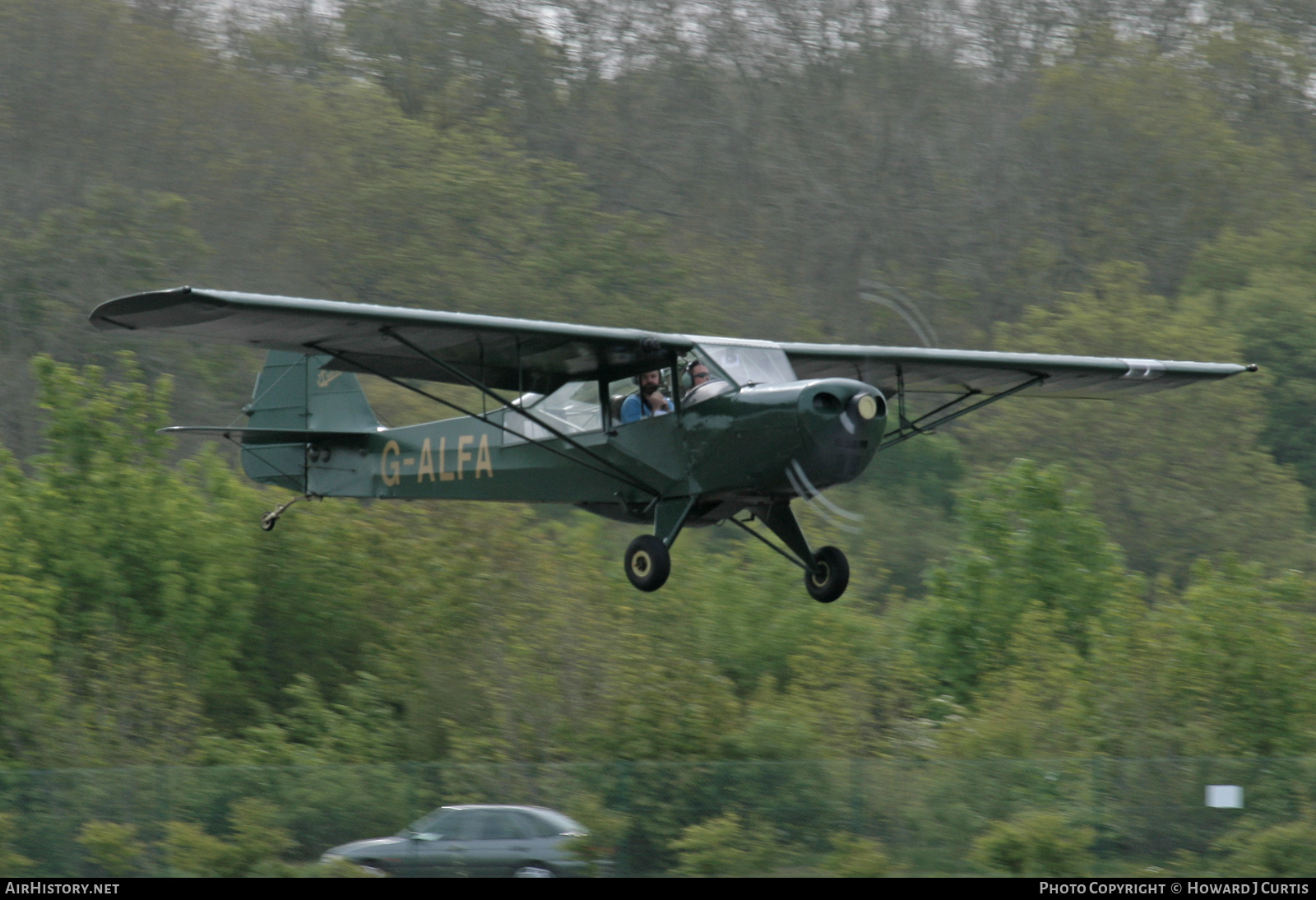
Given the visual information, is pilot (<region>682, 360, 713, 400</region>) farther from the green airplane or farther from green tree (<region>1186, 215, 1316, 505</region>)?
green tree (<region>1186, 215, 1316, 505</region>)

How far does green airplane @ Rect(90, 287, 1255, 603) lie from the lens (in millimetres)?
11633

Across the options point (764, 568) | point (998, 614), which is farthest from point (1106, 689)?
point (764, 568)

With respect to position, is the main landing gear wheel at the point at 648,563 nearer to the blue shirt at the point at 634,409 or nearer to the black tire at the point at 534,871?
the blue shirt at the point at 634,409

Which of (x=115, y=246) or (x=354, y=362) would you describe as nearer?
(x=354, y=362)

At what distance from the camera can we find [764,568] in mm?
31000

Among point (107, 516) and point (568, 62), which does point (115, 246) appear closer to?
point (107, 516)

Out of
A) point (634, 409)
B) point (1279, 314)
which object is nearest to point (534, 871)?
point (634, 409)

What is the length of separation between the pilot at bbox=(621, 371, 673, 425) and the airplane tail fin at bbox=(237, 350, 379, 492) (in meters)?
4.41

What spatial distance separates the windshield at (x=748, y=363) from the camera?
40.4 ft

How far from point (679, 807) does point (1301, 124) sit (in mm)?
51710

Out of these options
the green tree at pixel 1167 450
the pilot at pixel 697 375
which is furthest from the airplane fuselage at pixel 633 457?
the green tree at pixel 1167 450

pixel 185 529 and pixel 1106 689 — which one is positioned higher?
pixel 1106 689

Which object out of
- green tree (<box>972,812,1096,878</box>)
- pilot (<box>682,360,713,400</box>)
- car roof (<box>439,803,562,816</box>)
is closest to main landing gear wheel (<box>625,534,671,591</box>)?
pilot (<box>682,360,713,400</box>)
